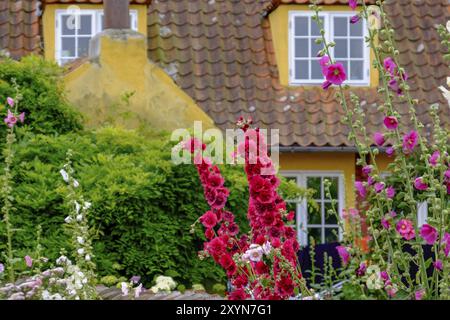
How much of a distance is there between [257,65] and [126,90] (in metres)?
3.94

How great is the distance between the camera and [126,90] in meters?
11.6

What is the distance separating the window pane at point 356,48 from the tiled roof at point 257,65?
1.76 feet

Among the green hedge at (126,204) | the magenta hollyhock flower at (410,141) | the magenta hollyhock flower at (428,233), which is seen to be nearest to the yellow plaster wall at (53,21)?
the green hedge at (126,204)

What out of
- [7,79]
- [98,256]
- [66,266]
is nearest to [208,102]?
[7,79]

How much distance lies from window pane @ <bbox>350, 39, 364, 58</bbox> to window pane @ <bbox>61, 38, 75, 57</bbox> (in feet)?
12.3

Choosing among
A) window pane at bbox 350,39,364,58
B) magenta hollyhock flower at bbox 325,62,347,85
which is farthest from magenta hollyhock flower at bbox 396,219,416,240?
window pane at bbox 350,39,364,58

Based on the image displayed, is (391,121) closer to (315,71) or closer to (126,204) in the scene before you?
(126,204)

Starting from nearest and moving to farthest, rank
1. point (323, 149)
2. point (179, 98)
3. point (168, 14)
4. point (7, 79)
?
point (7, 79) < point (179, 98) < point (323, 149) < point (168, 14)

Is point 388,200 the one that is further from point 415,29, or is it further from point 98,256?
point 415,29

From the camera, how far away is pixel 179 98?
11508 mm

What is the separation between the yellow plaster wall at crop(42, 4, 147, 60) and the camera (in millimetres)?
15016

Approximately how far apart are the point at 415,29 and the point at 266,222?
1160cm

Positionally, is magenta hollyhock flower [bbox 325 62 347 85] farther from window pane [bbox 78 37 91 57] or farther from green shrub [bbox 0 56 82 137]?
window pane [bbox 78 37 91 57]

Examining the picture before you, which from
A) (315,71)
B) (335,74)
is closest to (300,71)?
(315,71)
